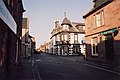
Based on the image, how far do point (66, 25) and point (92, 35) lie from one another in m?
28.8

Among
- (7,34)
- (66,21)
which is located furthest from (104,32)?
(66,21)

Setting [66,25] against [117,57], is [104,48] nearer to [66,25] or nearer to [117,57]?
[117,57]

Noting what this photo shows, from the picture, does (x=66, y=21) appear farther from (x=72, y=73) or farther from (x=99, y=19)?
(x=72, y=73)

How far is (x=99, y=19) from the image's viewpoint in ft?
73.3

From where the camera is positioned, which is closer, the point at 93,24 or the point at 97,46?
the point at 97,46

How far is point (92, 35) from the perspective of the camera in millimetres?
23766

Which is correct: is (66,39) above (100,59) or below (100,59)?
above

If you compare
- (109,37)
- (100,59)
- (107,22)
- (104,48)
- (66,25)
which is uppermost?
(66,25)

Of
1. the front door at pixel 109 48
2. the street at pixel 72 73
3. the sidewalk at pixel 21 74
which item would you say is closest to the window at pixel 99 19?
the front door at pixel 109 48

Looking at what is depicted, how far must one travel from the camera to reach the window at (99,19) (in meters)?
21.5

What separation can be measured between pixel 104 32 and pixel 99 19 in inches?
107

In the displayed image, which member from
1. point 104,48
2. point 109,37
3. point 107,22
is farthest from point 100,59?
point 107,22

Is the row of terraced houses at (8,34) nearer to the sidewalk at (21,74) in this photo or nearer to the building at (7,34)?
the building at (7,34)

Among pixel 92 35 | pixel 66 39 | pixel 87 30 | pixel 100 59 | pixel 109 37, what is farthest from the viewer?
pixel 66 39
